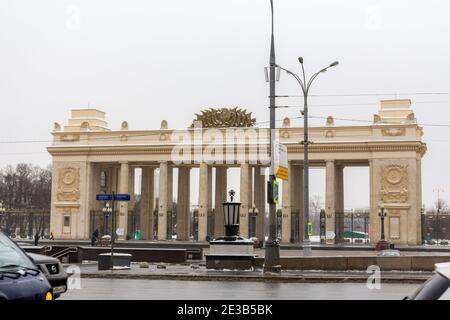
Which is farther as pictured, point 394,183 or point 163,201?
point 163,201

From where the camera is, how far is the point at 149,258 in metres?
38.0

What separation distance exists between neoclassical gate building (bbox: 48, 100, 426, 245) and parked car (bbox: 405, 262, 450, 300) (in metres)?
65.5

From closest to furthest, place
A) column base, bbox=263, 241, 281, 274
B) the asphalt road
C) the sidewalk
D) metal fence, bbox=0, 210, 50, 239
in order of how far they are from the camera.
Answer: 1. the asphalt road
2. the sidewalk
3. column base, bbox=263, 241, 281, 274
4. metal fence, bbox=0, 210, 50, 239

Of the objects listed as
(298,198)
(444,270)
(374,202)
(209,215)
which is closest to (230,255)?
(444,270)

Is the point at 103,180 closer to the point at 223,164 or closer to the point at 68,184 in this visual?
the point at 68,184

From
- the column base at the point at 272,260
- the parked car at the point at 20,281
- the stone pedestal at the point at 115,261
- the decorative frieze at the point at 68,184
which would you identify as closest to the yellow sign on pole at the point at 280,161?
the column base at the point at 272,260

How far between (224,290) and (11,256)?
12.7 meters

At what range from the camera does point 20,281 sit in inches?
292

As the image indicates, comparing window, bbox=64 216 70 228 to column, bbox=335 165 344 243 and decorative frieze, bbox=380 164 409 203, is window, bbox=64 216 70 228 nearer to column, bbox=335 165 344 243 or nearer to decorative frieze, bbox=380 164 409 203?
column, bbox=335 165 344 243

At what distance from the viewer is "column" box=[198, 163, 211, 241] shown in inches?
3051

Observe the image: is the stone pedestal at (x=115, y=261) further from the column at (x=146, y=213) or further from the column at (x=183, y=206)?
the column at (x=146, y=213)

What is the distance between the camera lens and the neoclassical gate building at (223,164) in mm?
71688

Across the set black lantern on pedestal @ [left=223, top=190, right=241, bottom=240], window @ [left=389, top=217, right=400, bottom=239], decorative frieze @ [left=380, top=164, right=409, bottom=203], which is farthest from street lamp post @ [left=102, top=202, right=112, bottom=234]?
black lantern on pedestal @ [left=223, top=190, right=241, bottom=240]
